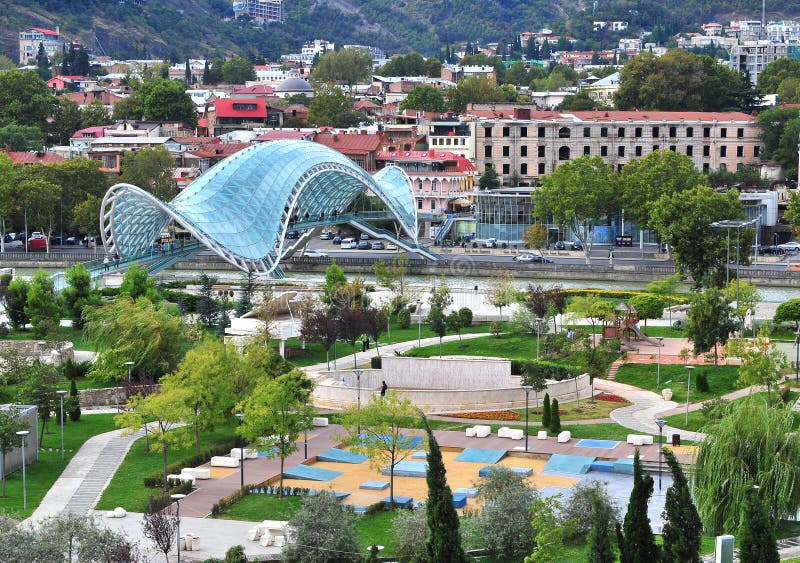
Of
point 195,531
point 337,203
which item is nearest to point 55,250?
point 337,203

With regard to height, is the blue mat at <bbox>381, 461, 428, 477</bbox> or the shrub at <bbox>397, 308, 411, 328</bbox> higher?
the shrub at <bbox>397, 308, 411, 328</bbox>

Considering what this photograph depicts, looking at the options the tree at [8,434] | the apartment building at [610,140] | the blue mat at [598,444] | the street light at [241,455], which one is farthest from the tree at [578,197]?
the tree at [8,434]

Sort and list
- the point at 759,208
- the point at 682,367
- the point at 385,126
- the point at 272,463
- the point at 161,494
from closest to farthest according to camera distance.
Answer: the point at 161,494
the point at 272,463
the point at 682,367
the point at 759,208
the point at 385,126

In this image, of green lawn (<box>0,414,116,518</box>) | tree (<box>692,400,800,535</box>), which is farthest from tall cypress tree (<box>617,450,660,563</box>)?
green lawn (<box>0,414,116,518</box>)

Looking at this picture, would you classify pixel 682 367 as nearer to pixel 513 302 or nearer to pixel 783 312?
pixel 783 312

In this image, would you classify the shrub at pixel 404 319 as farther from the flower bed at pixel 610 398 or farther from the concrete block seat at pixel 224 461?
the concrete block seat at pixel 224 461

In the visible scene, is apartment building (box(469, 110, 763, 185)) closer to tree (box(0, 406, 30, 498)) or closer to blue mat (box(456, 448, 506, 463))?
blue mat (box(456, 448, 506, 463))

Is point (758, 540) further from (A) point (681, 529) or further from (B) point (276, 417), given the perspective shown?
(B) point (276, 417)
